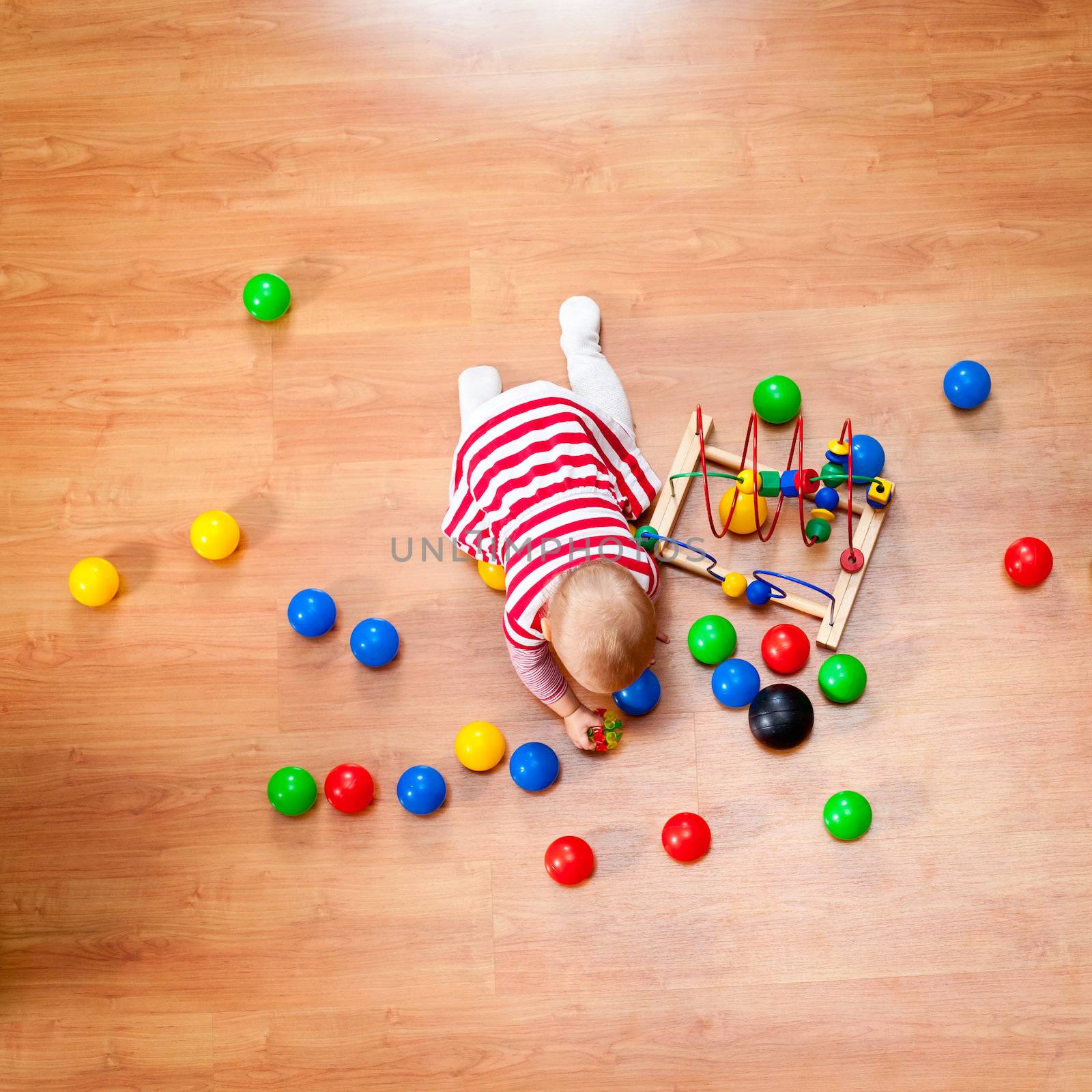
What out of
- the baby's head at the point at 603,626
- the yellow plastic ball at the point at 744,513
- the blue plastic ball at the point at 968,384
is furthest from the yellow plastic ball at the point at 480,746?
the blue plastic ball at the point at 968,384

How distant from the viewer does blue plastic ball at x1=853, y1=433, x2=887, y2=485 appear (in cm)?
146

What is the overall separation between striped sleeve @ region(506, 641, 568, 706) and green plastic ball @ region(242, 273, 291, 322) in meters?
0.66

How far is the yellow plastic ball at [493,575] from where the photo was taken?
4.82 ft

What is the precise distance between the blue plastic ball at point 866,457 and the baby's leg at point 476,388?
55 cm

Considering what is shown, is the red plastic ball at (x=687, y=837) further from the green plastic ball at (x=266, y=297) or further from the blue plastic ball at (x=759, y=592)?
the green plastic ball at (x=266, y=297)

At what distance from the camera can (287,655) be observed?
1.51 meters

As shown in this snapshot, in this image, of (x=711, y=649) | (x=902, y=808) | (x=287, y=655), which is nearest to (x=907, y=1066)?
(x=902, y=808)

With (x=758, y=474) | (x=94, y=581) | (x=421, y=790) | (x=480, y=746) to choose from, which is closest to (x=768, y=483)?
(x=758, y=474)

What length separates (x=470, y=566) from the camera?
4.99 ft

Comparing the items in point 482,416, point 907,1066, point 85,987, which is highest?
point 482,416

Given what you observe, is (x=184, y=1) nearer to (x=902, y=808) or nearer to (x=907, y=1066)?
(x=902, y=808)

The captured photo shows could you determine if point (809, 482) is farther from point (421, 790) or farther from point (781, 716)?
point (421, 790)

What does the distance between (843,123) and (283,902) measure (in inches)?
59.7

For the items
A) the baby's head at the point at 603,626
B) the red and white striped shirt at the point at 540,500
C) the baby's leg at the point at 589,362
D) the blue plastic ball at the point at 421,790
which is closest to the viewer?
the baby's head at the point at 603,626
